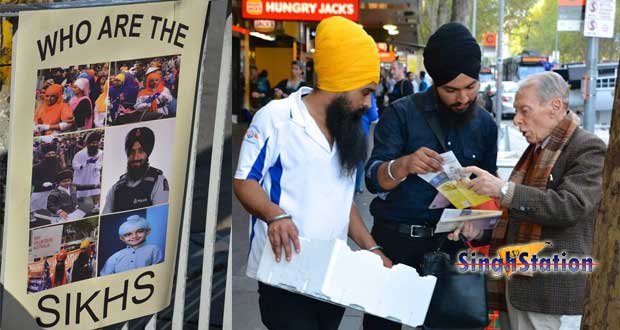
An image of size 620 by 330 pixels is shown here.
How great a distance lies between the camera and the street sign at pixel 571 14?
1060 centimetres

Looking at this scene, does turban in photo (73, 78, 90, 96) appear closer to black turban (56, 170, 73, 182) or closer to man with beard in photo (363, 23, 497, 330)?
black turban (56, 170, 73, 182)

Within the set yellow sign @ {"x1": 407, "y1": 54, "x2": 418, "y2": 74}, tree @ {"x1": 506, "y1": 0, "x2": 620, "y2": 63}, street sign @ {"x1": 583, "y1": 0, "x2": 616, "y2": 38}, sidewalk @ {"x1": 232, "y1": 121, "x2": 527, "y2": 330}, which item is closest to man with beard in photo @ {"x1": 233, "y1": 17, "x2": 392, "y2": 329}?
sidewalk @ {"x1": 232, "y1": 121, "x2": 527, "y2": 330}

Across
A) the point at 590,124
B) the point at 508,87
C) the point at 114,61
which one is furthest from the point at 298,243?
the point at 508,87

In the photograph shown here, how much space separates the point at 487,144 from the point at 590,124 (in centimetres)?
783

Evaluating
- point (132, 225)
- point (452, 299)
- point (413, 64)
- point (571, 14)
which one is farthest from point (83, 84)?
point (413, 64)

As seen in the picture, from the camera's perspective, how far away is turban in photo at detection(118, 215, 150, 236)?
2417 millimetres

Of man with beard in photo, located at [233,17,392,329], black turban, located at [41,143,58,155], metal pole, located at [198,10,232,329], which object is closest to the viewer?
black turban, located at [41,143,58,155]

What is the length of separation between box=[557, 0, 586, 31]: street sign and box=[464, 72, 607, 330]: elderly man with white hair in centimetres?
812

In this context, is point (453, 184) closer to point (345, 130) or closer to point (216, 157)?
point (345, 130)

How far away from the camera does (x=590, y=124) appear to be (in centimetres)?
1062

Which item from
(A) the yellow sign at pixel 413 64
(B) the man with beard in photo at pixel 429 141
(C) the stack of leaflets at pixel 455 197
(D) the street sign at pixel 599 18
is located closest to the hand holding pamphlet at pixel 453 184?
(C) the stack of leaflets at pixel 455 197

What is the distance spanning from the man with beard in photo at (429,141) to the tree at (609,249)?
1117 millimetres

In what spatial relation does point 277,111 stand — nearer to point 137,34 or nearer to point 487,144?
point 137,34

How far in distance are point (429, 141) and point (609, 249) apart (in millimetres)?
1346
